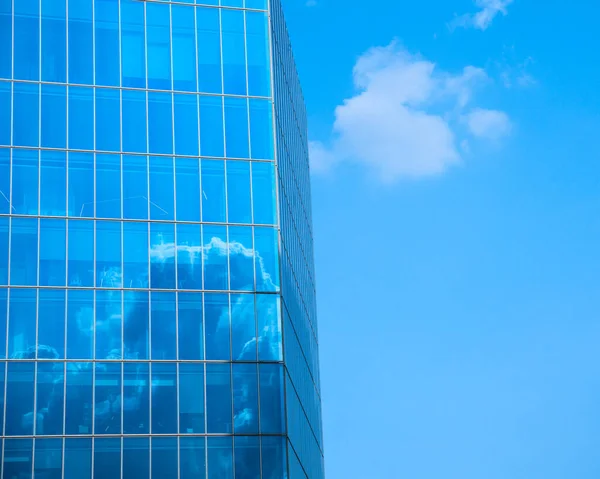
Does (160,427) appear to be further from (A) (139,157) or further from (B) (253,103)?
(B) (253,103)

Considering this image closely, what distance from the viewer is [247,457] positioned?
6031cm

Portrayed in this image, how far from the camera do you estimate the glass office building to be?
59625 millimetres

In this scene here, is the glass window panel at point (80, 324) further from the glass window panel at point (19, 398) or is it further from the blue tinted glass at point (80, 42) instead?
the blue tinted glass at point (80, 42)

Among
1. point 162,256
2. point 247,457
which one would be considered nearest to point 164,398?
point 247,457

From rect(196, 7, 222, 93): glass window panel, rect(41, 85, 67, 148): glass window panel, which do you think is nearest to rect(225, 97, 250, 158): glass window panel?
rect(196, 7, 222, 93): glass window panel

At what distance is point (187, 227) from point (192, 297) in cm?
426

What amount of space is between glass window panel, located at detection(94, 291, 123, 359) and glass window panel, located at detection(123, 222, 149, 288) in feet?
3.73

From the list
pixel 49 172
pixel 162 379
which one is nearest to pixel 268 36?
pixel 49 172

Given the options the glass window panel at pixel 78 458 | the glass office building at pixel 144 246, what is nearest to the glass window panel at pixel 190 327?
the glass office building at pixel 144 246

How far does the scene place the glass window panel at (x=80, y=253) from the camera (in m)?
61.8

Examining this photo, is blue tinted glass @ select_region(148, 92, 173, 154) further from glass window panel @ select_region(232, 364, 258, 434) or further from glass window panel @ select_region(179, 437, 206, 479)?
glass window panel @ select_region(179, 437, 206, 479)

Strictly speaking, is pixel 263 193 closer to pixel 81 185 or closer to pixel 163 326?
pixel 163 326

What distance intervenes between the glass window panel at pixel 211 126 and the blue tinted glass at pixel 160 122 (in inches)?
75.1

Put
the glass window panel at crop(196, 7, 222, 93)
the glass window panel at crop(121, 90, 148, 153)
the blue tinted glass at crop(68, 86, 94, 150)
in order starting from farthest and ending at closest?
the glass window panel at crop(196, 7, 222, 93)
the glass window panel at crop(121, 90, 148, 153)
the blue tinted glass at crop(68, 86, 94, 150)
